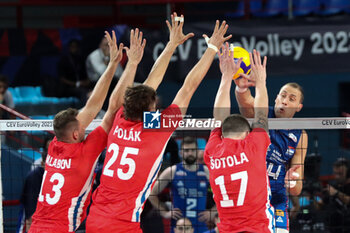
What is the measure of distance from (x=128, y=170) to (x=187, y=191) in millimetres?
3082

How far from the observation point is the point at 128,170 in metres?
4.89

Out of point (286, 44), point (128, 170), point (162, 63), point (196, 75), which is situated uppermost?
point (286, 44)

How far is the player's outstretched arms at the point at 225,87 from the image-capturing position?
5074mm

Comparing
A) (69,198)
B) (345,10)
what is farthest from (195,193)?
(345,10)

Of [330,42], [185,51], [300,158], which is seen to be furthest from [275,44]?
[300,158]

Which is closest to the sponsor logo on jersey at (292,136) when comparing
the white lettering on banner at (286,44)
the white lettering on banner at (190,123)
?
the white lettering on banner at (190,123)

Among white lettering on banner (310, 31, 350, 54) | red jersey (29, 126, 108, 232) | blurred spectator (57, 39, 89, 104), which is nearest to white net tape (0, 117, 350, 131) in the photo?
red jersey (29, 126, 108, 232)

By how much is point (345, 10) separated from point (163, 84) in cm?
483

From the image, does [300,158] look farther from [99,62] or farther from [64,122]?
[99,62]

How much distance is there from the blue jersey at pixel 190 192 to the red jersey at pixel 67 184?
2.62m

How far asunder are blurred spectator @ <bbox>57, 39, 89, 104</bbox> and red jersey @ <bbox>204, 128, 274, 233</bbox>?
23.8 ft

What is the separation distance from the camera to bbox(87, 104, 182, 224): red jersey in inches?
192

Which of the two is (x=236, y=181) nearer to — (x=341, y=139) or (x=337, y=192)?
(x=337, y=192)

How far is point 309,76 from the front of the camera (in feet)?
40.1
